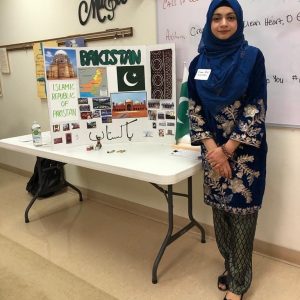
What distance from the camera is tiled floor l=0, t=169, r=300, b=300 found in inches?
76.7

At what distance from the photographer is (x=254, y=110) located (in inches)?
61.7

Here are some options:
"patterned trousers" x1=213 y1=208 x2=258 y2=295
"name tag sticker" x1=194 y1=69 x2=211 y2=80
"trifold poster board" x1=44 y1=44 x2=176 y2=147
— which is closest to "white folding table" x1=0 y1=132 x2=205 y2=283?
"trifold poster board" x1=44 y1=44 x2=176 y2=147

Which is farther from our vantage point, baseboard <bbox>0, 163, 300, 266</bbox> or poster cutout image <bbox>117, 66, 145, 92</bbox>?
poster cutout image <bbox>117, 66, 145, 92</bbox>

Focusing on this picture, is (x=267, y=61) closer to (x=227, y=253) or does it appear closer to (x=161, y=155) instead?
(x=161, y=155)

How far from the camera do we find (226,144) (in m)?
1.63

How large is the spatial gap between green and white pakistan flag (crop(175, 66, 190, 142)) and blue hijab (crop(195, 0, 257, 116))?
0.44 meters

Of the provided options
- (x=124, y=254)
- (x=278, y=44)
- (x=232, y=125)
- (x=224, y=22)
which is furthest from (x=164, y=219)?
(x=224, y=22)

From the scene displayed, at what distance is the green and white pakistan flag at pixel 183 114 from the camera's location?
2105 millimetres

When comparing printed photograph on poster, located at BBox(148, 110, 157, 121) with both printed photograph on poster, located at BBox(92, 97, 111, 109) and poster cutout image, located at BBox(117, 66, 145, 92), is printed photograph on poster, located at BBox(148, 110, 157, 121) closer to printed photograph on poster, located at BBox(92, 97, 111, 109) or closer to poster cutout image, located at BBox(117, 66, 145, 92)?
poster cutout image, located at BBox(117, 66, 145, 92)

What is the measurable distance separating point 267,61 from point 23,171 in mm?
3066

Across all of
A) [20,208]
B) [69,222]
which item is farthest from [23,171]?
[69,222]

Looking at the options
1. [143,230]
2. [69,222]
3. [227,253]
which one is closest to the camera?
[227,253]

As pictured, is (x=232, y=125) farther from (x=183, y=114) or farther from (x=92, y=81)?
(x=92, y=81)

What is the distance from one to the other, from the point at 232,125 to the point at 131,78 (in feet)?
3.03
